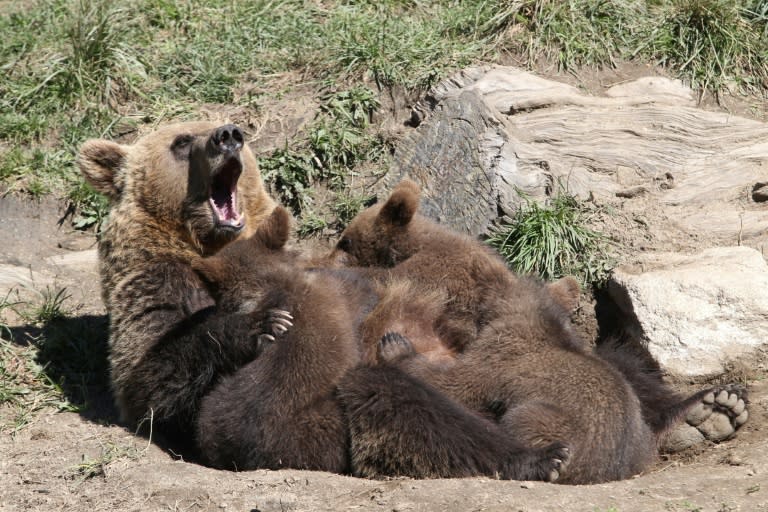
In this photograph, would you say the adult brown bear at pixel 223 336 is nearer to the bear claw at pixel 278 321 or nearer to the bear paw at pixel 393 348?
the bear claw at pixel 278 321

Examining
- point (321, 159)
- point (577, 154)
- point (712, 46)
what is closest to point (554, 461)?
point (577, 154)

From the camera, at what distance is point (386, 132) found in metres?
9.19

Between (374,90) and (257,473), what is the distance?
15.9 ft

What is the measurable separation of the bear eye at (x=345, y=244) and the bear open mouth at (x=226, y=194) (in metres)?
0.83

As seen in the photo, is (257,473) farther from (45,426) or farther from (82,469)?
(45,426)

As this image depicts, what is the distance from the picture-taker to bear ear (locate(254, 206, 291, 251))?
5.78 m

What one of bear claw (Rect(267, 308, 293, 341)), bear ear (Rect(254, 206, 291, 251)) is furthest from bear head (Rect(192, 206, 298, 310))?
bear claw (Rect(267, 308, 293, 341))

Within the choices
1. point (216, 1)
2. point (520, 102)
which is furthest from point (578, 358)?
point (216, 1)

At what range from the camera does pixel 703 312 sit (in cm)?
689

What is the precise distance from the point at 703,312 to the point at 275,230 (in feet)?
10.8

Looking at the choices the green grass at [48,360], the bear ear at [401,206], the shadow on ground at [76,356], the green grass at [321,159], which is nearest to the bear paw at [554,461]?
the bear ear at [401,206]

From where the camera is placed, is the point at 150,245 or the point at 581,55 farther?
the point at 581,55

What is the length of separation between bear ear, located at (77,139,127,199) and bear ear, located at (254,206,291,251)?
75.2 inches

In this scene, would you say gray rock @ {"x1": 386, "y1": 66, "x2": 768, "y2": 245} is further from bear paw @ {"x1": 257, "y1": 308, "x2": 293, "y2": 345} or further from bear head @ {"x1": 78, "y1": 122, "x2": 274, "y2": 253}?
bear paw @ {"x1": 257, "y1": 308, "x2": 293, "y2": 345}
